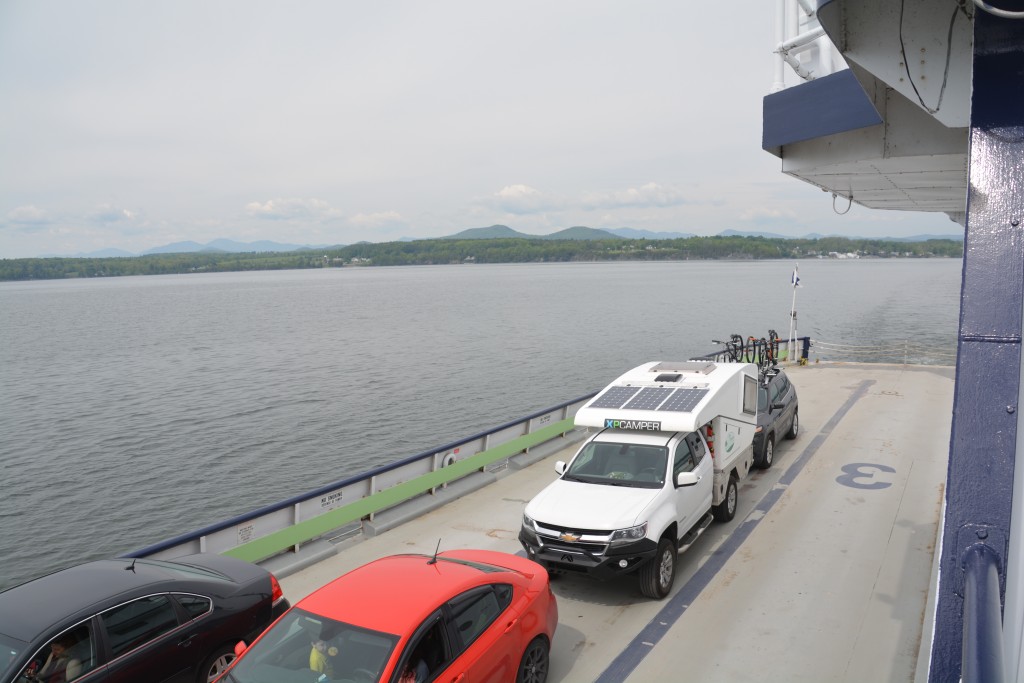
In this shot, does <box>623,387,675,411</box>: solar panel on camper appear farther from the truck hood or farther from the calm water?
the calm water

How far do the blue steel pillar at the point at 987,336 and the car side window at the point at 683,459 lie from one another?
18.4ft

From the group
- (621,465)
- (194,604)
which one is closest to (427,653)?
(194,604)

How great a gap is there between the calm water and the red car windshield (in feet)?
40.1

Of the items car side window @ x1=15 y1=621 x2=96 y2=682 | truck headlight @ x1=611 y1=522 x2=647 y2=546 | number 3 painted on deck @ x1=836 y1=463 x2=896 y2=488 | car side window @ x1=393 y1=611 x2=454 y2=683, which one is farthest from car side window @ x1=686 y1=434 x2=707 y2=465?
car side window @ x1=15 y1=621 x2=96 y2=682

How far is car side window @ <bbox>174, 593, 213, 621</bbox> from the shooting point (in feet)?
19.2

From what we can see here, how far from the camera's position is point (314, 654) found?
15.4 ft

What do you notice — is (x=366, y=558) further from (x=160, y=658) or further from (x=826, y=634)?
(x=826, y=634)

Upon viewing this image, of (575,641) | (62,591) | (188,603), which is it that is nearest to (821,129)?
(575,641)

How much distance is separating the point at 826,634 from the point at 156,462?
1896cm

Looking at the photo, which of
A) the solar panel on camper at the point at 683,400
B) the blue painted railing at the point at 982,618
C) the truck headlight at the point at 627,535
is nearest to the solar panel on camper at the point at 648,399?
the solar panel on camper at the point at 683,400

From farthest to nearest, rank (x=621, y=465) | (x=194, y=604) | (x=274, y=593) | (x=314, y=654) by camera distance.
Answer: (x=621, y=465) → (x=274, y=593) → (x=194, y=604) → (x=314, y=654)

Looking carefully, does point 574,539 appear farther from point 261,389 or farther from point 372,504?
point 261,389

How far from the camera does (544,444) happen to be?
48.4 ft

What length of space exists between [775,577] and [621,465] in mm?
2283
